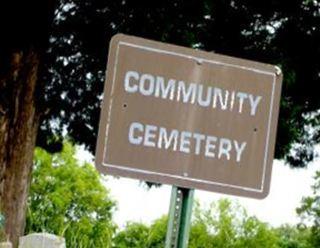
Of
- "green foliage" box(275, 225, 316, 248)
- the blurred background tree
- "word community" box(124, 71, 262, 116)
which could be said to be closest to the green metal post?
"word community" box(124, 71, 262, 116)

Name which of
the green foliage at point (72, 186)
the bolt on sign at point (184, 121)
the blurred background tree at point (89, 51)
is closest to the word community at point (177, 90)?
the bolt on sign at point (184, 121)

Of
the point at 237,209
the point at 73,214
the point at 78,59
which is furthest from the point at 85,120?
the point at 237,209

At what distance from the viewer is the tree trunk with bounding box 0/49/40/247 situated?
9.48 metres

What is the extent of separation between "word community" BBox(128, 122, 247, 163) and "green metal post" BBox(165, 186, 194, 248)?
0.35 ft

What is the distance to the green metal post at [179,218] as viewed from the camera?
234cm

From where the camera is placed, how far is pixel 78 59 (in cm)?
1125

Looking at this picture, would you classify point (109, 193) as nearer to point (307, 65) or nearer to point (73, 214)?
point (73, 214)

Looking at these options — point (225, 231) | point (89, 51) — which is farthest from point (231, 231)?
point (89, 51)

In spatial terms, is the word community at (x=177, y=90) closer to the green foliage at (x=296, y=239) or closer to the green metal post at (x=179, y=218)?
the green metal post at (x=179, y=218)

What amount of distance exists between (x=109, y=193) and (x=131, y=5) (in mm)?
29462

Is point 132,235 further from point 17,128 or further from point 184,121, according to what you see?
point 184,121

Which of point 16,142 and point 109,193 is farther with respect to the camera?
point 109,193

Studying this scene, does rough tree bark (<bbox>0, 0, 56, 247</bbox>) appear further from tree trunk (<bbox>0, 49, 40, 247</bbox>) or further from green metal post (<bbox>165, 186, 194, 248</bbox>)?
green metal post (<bbox>165, 186, 194, 248</bbox>)

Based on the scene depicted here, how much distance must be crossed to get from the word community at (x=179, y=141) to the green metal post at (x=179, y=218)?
0.11 meters
